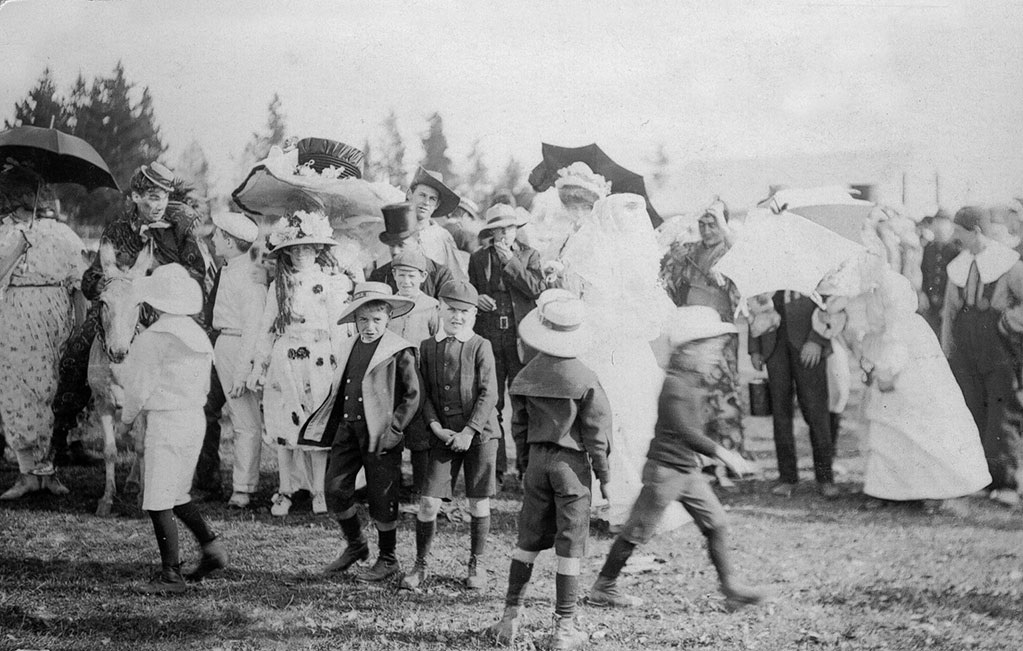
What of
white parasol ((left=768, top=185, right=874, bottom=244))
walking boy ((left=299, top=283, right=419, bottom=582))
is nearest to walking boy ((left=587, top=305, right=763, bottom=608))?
white parasol ((left=768, top=185, right=874, bottom=244))

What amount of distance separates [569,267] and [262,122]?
1.97 meters

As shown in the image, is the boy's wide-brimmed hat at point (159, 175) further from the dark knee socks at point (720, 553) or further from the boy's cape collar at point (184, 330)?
the dark knee socks at point (720, 553)

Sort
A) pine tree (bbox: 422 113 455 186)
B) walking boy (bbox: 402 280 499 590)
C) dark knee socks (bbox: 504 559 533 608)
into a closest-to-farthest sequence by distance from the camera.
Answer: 1. dark knee socks (bbox: 504 559 533 608)
2. walking boy (bbox: 402 280 499 590)
3. pine tree (bbox: 422 113 455 186)

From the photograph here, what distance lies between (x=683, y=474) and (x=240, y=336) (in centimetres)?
271

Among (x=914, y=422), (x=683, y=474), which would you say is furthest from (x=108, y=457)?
(x=914, y=422)

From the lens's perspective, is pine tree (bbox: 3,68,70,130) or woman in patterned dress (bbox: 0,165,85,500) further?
woman in patterned dress (bbox: 0,165,85,500)

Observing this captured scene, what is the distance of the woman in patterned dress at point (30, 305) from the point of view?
5.99m

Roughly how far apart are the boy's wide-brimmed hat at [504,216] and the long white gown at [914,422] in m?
2.01

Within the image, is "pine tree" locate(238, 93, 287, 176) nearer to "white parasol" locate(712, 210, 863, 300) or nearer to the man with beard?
the man with beard

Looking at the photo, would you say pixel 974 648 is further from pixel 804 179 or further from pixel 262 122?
pixel 262 122

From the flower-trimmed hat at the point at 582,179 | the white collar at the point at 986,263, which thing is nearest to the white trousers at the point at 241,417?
the flower-trimmed hat at the point at 582,179

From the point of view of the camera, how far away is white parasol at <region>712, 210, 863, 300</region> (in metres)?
5.18

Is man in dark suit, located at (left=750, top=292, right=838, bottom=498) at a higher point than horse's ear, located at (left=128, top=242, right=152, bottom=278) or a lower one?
lower

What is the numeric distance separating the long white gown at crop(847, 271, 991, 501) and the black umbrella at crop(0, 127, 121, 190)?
4.56m
